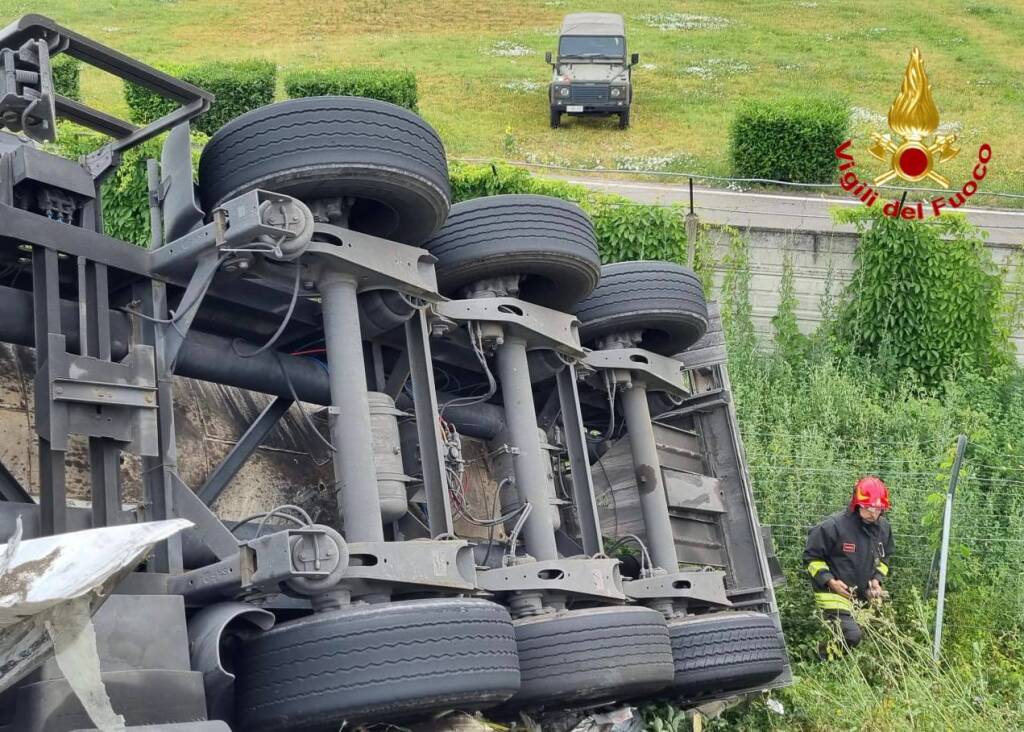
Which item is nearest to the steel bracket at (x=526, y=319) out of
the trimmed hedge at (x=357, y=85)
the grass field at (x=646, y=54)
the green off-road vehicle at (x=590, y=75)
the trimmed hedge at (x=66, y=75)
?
the trimmed hedge at (x=357, y=85)

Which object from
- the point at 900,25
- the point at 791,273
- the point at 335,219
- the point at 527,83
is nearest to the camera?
the point at 335,219

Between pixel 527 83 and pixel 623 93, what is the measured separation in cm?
555

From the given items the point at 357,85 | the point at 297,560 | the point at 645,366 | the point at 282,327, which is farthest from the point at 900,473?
the point at 357,85

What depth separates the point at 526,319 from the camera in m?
6.64

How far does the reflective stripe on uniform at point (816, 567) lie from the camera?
28.3ft

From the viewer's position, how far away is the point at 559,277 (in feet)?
22.1

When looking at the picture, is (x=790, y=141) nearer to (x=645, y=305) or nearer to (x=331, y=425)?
(x=645, y=305)

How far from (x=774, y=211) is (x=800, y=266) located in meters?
2.19

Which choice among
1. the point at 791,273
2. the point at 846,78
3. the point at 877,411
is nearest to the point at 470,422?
the point at 877,411

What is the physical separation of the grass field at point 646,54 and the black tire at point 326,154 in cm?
1750

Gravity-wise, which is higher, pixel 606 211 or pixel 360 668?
pixel 606 211

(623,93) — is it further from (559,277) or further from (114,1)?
(559,277)

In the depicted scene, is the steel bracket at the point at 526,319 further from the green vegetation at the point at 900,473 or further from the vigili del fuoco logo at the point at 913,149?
the vigili del fuoco logo at the point at 913,149

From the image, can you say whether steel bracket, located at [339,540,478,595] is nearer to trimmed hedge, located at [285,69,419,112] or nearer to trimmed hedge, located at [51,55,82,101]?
trimmed hedge, located at [285,69,419,112]
